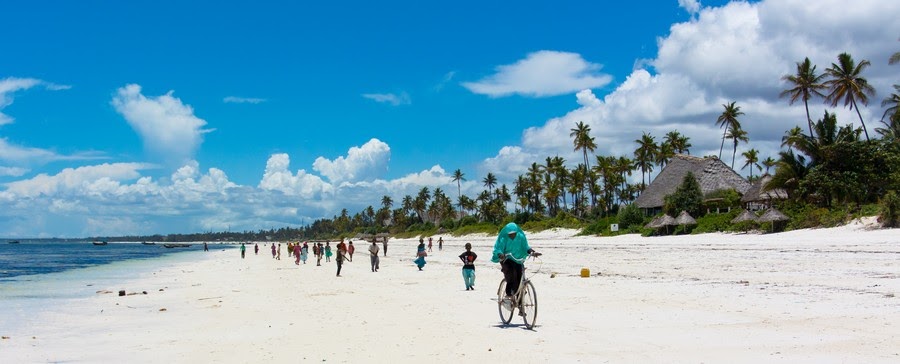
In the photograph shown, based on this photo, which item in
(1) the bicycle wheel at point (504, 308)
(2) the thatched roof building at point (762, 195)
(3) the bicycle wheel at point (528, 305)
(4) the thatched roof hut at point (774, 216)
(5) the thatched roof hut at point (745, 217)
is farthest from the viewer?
(2) the thatched roof building at point (762, 195)

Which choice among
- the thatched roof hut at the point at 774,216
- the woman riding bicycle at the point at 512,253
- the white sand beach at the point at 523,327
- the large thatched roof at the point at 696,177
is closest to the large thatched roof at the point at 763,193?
the large thatched roof at the point at 696,177

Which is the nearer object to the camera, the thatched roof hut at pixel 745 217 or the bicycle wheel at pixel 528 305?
the bicycle wheel at pixel 528 305

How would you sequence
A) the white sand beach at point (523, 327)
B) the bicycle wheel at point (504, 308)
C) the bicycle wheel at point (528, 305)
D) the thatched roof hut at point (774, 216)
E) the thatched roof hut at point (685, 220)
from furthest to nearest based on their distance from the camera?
the thatched roof hut at point (685, 220)
the thatched roof hut at point (774, 216)
the bicycle wheel at point (504, 308)
the bicycle wheel at point (528, 305)
the white sand beach at point (523, 327)

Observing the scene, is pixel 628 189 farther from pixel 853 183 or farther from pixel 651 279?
pixel 651 279

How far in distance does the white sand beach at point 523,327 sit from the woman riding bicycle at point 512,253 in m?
0.69

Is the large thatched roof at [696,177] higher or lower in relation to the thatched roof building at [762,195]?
higher

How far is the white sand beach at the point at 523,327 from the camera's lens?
7.49m

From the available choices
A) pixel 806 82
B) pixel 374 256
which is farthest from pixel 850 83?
pixel 374 256

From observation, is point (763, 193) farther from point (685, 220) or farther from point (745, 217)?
point (745, 217)

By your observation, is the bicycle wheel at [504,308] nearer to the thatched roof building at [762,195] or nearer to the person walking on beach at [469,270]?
the person walking on beach at [469,270]

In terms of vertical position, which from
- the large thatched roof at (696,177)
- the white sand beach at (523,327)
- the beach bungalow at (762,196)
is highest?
the large thatched roof at (696,177)

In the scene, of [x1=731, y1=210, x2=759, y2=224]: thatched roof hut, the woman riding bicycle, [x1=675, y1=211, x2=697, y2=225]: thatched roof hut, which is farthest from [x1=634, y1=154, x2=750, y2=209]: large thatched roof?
the woman riding bicycle

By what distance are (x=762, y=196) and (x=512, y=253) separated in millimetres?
43156

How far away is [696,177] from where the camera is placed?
192ft
